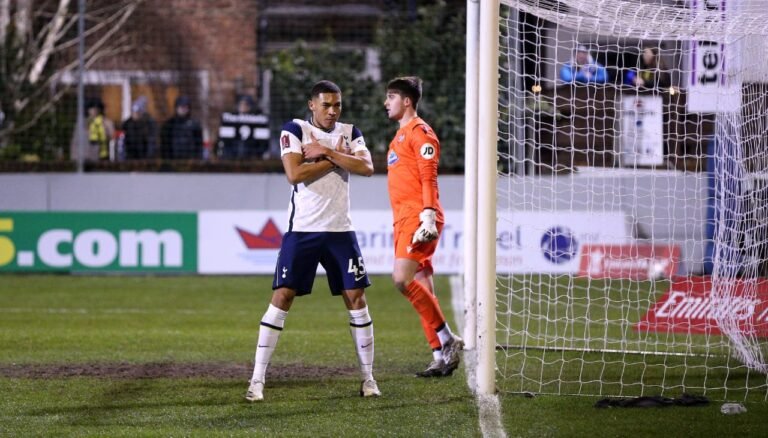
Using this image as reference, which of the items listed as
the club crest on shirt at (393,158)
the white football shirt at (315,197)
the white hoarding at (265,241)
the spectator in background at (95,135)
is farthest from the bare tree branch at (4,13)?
the white football shirt at (315,197)

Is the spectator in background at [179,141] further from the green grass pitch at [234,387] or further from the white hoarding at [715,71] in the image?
the white hoarding at [715,71]

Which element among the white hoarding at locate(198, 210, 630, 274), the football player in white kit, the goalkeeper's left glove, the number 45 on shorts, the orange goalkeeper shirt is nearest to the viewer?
the football player in white kit

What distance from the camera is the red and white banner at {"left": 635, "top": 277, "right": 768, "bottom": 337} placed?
32.2 feet

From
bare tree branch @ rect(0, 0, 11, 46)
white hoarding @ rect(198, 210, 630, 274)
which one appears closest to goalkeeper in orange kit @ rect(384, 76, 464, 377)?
white hoarding @ rect(198, 210, 630, 274)

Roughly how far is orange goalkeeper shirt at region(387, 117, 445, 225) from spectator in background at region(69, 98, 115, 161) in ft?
39.2

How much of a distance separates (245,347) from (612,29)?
431cm

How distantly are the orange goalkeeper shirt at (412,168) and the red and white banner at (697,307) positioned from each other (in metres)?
2.64

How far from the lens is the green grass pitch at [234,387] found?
6754 mm

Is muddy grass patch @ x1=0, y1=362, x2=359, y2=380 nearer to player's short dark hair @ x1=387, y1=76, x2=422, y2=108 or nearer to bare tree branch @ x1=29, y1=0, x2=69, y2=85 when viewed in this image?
player's short dark hair @ x1=387, y1=76, x2=422, y2=108

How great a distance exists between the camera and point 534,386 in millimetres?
8383

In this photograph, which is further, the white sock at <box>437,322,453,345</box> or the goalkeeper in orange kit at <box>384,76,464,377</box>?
the white sock at <box>437,322,453,345</box>

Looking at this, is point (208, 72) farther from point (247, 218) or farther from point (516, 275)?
point (516, 275)

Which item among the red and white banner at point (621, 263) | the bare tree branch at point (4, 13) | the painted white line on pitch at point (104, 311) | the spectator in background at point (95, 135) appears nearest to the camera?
the painted white line on pitch at point (104, 311)

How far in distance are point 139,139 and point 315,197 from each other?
41.6 ft
